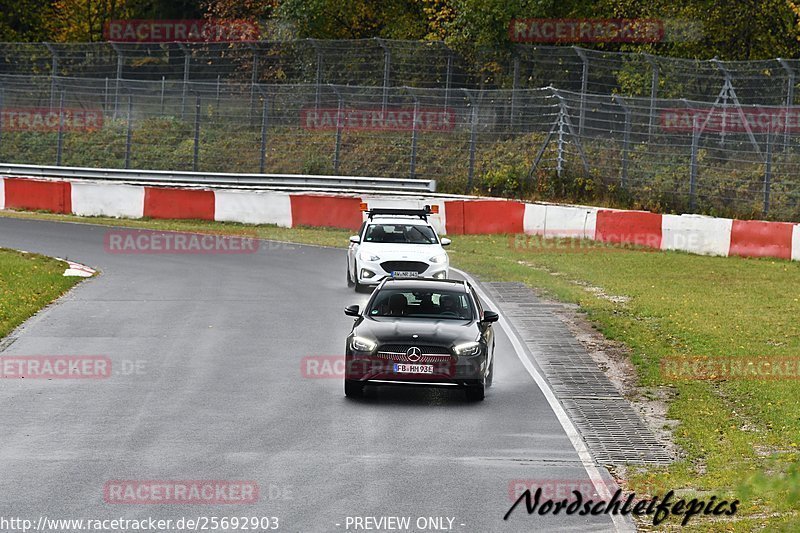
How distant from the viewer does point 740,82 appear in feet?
123

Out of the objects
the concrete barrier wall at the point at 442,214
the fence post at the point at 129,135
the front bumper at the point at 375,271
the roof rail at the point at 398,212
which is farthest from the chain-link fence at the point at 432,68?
the front bumper at the point at 375,271

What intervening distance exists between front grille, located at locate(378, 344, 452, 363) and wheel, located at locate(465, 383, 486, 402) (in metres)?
0.47

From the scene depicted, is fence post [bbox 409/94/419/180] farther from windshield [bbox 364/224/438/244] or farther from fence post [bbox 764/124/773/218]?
windshield [bbox 364/224/438/244]

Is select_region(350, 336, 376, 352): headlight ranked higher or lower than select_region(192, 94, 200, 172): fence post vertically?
lower

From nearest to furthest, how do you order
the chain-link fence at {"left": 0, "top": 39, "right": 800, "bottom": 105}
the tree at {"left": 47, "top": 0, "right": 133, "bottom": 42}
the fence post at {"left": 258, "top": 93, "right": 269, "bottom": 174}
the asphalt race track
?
1. the asphalt race track
2. the chain-link fence at {"left": 0, "top": 39, "right": 800, "bottom": 105}
3. the fence post at {"left": 258, "top": 93, "right": 269, "bottom": 174}
4. the tree at {"left": 47, "top": 0, "right": 133, "bottom": 42}

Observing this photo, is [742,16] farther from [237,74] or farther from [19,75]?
[19,75]

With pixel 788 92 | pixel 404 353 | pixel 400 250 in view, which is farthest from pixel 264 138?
pixel 404 353

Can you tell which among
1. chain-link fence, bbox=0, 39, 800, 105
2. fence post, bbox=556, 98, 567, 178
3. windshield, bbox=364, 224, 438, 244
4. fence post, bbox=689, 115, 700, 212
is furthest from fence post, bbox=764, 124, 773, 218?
windshield, bbox=364, 224, 438, 244

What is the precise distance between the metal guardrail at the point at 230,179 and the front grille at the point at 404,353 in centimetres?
2767

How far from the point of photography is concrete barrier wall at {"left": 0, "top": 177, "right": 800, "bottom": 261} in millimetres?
31734

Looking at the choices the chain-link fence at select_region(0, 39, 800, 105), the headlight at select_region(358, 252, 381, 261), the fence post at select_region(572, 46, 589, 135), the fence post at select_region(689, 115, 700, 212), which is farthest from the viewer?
the fence post at select_region(572, 46, 589, 135)

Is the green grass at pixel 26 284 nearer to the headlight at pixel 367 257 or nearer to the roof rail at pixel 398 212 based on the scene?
the headlight at pixel 367 257

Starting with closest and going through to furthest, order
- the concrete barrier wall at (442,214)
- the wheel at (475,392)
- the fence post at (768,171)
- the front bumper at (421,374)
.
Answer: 1. the front bumper at (421,374)
2. the wheel at (475,392)
3. the concrete barrier wall at (442,214)
4. the fence post at (768,171)

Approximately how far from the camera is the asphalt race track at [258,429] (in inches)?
397
